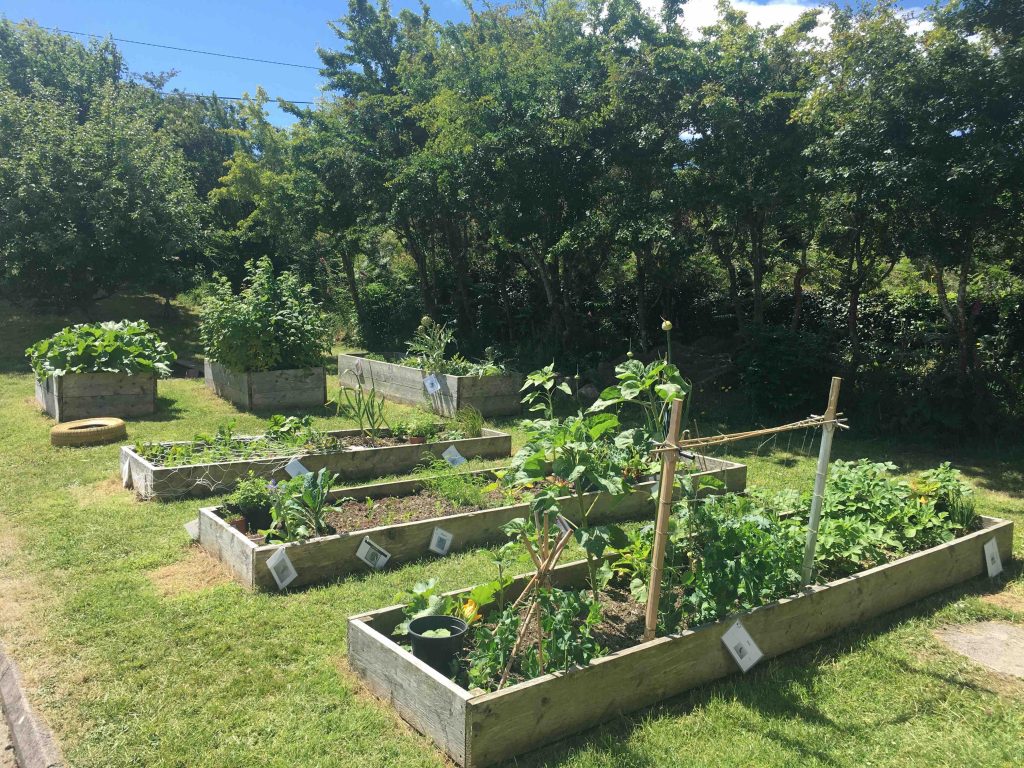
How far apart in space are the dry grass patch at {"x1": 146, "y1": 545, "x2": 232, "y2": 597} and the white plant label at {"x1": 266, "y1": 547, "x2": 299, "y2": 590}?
1.19 feet

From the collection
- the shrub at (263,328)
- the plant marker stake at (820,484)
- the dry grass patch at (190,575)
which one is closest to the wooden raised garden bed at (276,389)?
the shrub at (263,328)

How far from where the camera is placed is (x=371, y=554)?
4.62 meters

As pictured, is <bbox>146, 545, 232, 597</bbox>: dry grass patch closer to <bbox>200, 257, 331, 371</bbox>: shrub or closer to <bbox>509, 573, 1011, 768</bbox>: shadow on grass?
<bbox>509, 573, 1011, 768</bbox>: shadow on grass

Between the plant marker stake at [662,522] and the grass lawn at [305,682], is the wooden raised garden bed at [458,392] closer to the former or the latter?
the grass lawn at [305,682]

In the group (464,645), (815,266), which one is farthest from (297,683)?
(815,266)

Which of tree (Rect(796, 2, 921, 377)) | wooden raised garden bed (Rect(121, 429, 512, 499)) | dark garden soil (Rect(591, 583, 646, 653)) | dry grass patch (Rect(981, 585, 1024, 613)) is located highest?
tree (Rect(796, 2, 921, 377))

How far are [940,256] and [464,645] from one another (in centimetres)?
678

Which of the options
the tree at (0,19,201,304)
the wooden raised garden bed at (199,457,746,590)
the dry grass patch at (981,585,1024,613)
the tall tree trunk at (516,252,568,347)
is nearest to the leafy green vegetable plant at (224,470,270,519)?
the wooden raised garden bed at (199,457,746,590)

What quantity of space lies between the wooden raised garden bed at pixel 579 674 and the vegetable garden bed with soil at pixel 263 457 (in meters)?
2.92

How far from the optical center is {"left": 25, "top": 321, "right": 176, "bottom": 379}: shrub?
895cm

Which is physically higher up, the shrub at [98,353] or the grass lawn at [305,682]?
the shrub at [98,353]

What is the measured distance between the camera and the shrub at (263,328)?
964 cm

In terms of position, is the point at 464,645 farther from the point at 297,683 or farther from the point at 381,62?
the point at 381,62

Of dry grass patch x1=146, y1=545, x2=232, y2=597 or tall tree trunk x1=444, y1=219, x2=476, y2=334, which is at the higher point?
tall tree trunk x1=444, y1=219, x2=476, y2=334
